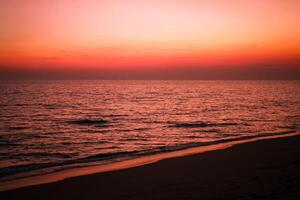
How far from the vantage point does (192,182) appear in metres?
9.65

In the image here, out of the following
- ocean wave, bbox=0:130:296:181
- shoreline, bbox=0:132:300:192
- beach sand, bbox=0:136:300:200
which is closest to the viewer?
beach sand, bbox=0:136:300:200

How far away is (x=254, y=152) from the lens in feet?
48.2

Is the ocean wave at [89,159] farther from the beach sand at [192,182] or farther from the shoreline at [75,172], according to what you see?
the beach sand at [192,182]

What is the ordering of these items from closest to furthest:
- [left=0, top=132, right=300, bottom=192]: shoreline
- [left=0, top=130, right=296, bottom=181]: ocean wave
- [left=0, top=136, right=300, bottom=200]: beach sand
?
1. [left=0, top=136, right=300, bottom=200]: beach sand
2. [left=0, top=132, right=300, bottom=192]: shoreline
3. [left=0, top=130, right=296, bottom=181]: ocean wave

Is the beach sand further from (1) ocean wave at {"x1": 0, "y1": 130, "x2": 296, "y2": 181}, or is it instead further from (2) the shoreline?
(1) ocean wave at {"x1": 0, "y1": 130, "x2": 296, "y2": 181}

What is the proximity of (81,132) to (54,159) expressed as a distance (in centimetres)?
933

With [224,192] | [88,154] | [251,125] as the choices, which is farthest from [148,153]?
[251,125]

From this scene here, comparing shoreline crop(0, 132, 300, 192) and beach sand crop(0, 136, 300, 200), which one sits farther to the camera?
shoreline crop(0, 132, 300, 192)

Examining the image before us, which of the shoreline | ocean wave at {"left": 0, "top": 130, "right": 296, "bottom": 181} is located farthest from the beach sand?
ocean wave at {"left": 0, "top": 130, "right": 296, "bottom": 181}

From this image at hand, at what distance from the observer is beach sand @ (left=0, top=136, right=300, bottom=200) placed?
829 cm

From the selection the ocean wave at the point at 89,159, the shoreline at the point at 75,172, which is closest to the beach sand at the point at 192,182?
the shoreline at the point at 75,172

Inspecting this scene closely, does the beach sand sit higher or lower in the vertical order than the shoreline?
higher

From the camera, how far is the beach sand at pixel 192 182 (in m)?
8.29

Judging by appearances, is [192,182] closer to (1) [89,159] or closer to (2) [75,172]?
(2) [75,172]
